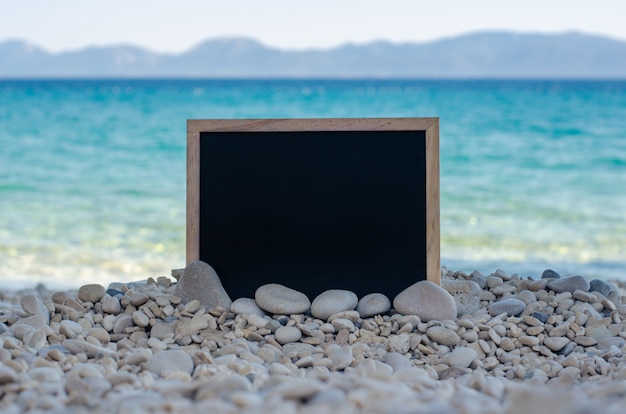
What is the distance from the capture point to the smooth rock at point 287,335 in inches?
159

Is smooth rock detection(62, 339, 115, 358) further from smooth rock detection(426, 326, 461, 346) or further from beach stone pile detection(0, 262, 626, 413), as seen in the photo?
smooth rock detection(426, 326, 461, 346)

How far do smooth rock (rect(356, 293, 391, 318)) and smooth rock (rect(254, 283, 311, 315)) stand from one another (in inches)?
10.7

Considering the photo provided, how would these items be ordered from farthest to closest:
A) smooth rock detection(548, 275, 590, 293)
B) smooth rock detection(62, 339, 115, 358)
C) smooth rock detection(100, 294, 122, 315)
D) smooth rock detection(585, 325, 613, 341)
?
smooth rock detection(548, 275, 590, 293), smooth rock detection(100, 294, 122, 315), smooth rock detection(585, 325, 613, 341), smooth rock detection(62, 339, 115, 358)

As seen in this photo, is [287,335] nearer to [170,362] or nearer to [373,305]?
[373,305]

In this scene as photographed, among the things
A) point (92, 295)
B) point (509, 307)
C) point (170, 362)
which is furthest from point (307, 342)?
point (92, 295)

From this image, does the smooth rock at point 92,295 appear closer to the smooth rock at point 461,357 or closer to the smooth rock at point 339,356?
the smooth rock at point 339,356

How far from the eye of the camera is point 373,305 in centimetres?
428

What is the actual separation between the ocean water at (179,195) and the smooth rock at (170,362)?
4191mm

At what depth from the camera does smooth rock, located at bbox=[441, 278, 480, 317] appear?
4.49 meters

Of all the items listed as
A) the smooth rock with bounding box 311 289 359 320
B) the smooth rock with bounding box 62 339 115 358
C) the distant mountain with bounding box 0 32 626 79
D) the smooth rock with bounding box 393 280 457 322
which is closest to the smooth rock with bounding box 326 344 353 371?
the smooth rock with bounding box 311 289 359 320

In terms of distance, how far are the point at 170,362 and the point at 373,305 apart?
1.24 metres

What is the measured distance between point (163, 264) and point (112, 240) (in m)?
1.38

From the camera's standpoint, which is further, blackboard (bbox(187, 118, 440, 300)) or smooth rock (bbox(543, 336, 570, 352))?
blackboard (bbox(187, 118, 440, 300))

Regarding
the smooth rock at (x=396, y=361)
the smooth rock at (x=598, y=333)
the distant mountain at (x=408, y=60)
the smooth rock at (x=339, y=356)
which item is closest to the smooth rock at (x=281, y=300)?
the smooth rock at (x=339, y=356)
